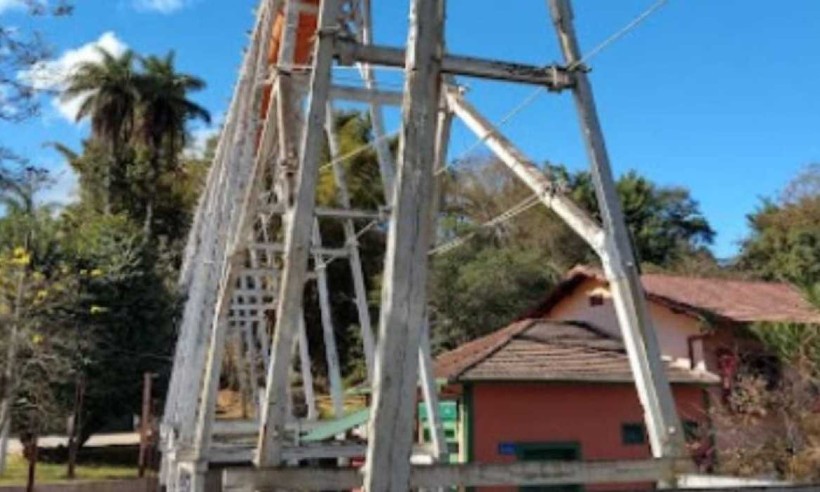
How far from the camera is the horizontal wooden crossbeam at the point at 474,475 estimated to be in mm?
4500

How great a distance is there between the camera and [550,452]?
15.2m

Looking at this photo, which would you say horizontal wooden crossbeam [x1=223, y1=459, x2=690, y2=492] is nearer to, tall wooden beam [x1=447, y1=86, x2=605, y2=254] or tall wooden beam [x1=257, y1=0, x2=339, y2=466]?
tall wooden beam [x1=257, y1=0, x2=339, y2=466]

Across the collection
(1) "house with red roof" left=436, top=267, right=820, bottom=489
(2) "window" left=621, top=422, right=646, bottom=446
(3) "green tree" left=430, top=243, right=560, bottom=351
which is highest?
(3) "green tree" left=430, top=243, right=560, bottom=351

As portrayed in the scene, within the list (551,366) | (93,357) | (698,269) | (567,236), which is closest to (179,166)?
(567,236)

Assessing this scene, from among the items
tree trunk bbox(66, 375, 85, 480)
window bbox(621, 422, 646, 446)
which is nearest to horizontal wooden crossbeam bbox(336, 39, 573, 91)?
window bbox(621, 422, 646, 446)

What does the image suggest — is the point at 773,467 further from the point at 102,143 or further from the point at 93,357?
the point at 102,143

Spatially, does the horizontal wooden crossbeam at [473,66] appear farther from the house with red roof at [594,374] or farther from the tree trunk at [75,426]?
the tree trunk at [75,426]

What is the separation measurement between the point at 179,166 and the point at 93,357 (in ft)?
69.3

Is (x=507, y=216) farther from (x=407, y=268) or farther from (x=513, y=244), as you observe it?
(x=513, y=244)

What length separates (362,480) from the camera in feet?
14.0

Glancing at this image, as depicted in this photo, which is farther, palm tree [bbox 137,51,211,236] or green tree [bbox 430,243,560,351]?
palm tree [bbox 137,51,211,236]

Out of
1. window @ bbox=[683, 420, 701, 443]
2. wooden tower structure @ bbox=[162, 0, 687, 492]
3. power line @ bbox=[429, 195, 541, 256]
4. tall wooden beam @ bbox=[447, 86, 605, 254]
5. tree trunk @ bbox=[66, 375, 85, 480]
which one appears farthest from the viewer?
tree trunk @ bbox=[66, 375, 85, 480]

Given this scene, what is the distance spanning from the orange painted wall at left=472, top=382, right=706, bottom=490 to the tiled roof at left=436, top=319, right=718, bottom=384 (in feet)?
0.76

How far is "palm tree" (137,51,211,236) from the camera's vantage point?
4188 centimetres
